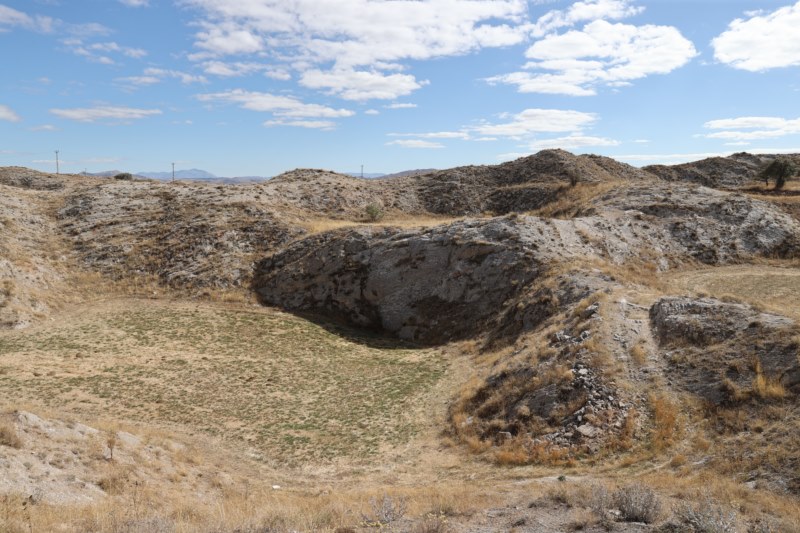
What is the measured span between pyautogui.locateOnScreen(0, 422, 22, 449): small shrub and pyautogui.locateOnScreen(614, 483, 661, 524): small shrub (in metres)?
19.0

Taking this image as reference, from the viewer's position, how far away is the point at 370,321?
43375 millimetres

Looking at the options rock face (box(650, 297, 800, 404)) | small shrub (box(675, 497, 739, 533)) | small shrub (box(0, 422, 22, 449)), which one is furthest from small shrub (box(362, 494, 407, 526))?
rock face (box(650, 297, 800, 404))

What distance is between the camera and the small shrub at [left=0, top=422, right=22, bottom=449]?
15430 mm

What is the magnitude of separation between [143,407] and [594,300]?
27446 millimetres

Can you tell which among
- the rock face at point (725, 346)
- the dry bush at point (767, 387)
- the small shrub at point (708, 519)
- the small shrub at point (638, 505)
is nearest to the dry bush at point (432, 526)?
the small shrub at point (638, 505)

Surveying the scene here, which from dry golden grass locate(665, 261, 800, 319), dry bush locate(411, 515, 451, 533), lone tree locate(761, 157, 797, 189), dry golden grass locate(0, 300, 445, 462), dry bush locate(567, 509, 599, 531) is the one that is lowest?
dry golden grass locate(0, 300, 445, 462)

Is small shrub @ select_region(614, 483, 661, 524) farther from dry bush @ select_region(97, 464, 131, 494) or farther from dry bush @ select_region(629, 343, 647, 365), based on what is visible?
dry bush @ select_region(97, 464, 131, 494)

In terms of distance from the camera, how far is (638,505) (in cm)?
1134

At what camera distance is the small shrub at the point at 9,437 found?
607 inches

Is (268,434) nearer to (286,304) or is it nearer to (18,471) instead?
(18,471)

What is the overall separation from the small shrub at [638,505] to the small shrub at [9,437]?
19.0 m

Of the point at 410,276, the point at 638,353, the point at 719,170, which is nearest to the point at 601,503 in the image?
the point at 638,353

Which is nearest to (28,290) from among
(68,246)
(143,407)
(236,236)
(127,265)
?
(127,265)

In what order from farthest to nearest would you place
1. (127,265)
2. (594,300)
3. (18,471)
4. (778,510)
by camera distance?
(127,265)
(594,300)
(18,471)
(778,510)
